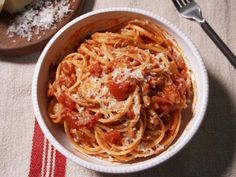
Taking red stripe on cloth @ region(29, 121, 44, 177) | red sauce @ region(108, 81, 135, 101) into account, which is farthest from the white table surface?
red sauce @ region(108, 81, 135, 101)

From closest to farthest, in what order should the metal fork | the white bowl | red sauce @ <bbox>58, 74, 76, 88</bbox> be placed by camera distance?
the white bowl → red sauce @ <bbox>58, 74, 76, 88</bbox> → the metal fork

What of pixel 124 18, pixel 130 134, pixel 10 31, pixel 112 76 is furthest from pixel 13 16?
pixel 130 134

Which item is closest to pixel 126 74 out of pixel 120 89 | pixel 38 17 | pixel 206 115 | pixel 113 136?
pixel 120 89

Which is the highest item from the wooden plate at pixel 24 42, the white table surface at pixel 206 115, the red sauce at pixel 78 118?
the wooden plate at pixel 24 42

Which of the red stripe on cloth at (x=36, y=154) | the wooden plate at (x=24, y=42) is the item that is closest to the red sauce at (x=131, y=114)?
the red stripe on cloth at (x=36, y=154)

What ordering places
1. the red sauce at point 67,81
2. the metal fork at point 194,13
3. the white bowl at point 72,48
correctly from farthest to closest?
the metal fork at point 194,13
the red sauce at point 67,81
the white bowl at point 72,48

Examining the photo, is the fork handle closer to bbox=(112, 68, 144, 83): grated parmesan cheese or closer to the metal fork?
the metal fork

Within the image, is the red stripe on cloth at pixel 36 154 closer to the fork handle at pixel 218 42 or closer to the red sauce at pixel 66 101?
the red sauce at pixel 66 101
